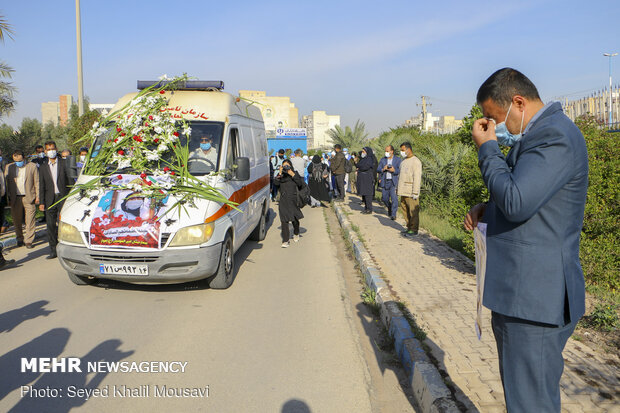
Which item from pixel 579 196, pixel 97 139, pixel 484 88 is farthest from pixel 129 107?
pixel 579 196

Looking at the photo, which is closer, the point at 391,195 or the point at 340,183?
the point at 391,195

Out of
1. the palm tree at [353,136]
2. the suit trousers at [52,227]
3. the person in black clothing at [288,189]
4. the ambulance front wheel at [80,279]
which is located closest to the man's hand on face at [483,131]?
the ambulance front wheel at [80,279]

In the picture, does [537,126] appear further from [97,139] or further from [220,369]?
[97,139]

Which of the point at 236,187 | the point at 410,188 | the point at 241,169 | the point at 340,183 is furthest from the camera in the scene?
the point at 340,183

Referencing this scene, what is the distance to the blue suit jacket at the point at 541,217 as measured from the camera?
1938 millimetres

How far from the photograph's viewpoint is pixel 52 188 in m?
9.12

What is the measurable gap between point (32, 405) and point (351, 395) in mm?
2509

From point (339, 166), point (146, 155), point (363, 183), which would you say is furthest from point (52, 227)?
point (339, 166)

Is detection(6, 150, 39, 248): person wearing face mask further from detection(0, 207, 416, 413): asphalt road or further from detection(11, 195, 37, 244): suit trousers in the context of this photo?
detection(0, 207, 416, 413): asphalt road

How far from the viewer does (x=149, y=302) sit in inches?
240

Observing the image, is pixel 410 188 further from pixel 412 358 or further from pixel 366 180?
pixel 412 358

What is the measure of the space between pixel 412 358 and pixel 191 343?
224 centimetres

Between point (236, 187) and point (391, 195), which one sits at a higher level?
point (236, 187)

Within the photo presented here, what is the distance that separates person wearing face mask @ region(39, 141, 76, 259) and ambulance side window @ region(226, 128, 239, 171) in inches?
138
